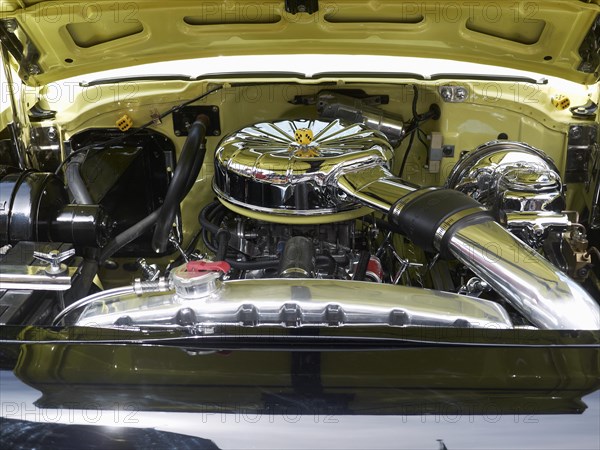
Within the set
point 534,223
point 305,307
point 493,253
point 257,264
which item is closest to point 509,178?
point 534,223

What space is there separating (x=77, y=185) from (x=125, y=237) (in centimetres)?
19

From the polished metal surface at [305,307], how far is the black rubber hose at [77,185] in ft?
1.94

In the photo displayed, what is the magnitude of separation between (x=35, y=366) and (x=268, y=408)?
32 cm

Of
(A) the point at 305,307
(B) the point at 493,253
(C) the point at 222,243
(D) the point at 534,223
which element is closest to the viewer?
(A) the point at 305,307

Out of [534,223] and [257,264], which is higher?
[534,223]

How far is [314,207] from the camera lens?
140cm

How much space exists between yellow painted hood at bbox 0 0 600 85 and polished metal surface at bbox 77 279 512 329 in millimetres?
832

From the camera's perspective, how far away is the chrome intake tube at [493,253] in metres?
0.96

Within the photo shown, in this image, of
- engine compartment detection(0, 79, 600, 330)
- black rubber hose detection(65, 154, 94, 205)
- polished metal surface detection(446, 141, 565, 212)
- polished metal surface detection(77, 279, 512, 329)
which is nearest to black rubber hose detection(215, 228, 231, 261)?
engine compartment detection(0, 79, 600, 330)

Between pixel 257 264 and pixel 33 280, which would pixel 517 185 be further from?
pixel 33 280

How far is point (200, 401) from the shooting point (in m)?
0.79

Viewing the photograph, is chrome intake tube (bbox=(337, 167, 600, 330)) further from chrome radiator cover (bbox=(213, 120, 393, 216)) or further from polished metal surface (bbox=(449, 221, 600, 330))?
chrome radiator cover (bbox=(213, 120, 393, 216))

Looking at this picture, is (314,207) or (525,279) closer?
(525,279)

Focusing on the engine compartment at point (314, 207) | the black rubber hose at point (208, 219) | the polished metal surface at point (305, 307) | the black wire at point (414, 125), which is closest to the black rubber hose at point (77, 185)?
the engine compartment at point (314, 207)
